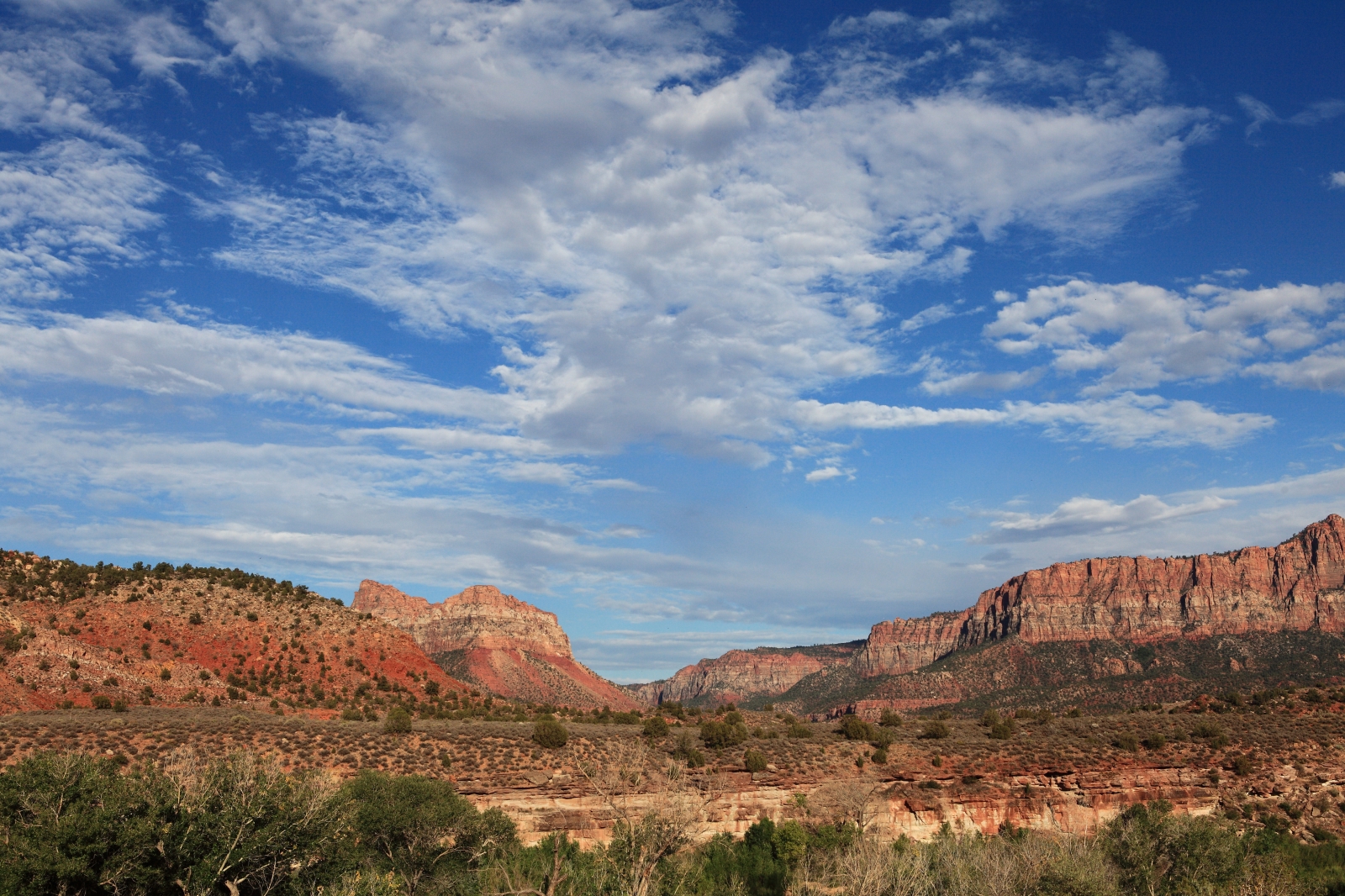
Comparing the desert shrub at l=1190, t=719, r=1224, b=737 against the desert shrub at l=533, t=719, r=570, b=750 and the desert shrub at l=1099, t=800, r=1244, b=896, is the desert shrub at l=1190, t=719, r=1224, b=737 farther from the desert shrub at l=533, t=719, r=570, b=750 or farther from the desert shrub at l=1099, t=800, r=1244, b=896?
the desert shrub at l=533, t=719, r=570, b=750

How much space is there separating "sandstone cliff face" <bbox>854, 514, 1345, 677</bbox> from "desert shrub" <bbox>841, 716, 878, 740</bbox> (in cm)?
9463

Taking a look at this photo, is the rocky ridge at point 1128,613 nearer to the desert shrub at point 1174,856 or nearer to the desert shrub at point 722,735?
the desert shrub at point 722,735

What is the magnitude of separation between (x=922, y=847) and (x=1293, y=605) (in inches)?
4876

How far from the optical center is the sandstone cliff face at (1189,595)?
134 m

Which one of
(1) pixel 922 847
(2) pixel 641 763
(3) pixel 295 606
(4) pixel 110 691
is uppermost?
(3) pixel 295 606

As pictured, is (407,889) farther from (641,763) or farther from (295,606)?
(295,606)

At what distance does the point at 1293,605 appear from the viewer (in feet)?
445

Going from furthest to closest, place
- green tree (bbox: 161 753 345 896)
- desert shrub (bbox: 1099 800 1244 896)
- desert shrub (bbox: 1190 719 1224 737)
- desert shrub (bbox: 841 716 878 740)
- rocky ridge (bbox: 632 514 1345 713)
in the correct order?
1. rocky ridge (bbox: 632 514 1345 713)
2. desert shrub (bbox: 841 716 878 740)
3. desert shrub (bbox: 1190 719 1224 737)
4. desert shrub (bbox: 1099 800 1244 896)
5. green tree (bbox: 161 753 345 896)

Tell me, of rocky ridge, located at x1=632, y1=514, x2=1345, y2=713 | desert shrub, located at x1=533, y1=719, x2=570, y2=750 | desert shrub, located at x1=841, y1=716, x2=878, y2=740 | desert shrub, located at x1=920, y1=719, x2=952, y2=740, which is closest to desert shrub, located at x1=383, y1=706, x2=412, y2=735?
desert shrub, located at x1=533, y1=719, x2=570, y2=750

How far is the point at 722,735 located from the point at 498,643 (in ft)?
367

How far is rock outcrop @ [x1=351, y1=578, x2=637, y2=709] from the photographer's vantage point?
141 m

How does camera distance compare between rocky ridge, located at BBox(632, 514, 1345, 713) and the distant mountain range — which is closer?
the distant mountain range

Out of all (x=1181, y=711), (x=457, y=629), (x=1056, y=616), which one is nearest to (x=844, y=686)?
(x=1056, y=616)

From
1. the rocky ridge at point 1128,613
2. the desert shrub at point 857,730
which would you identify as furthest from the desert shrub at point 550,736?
the rocky ridge at point 1128,613
